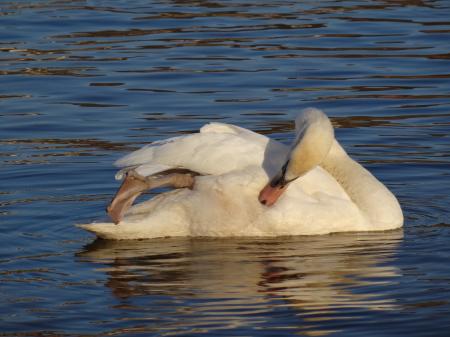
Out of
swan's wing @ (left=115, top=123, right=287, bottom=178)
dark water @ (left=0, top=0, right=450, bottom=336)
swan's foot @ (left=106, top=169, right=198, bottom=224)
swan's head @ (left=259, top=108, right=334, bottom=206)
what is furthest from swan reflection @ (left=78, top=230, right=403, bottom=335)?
swan's wing @ (left=115, top=123, right=287, bottom=178)

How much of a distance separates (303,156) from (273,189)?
324 millimetres

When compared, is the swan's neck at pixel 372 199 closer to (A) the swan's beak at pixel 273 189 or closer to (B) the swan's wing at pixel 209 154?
(B) the swan's wing at pixel 209 154

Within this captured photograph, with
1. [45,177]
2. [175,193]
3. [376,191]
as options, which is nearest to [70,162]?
[45,177]

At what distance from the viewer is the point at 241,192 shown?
413 inches

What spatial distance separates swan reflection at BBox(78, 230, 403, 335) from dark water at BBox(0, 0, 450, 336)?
24 mm

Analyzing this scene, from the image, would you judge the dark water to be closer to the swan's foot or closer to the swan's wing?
the swan's foot

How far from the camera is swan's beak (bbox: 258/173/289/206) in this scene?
10.3 meters

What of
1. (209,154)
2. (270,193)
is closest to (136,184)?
(209,154)

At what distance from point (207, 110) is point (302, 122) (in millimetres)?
A: 4972

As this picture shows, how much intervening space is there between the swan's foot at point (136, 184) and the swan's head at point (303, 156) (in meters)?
0.68

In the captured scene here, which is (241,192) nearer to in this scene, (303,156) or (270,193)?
(270,193)

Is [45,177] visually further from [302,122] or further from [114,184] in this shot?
[302,122]

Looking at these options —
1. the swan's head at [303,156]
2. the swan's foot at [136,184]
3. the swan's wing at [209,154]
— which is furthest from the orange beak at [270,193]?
the swan's foot at [136,184]

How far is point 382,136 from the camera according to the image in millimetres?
14188
